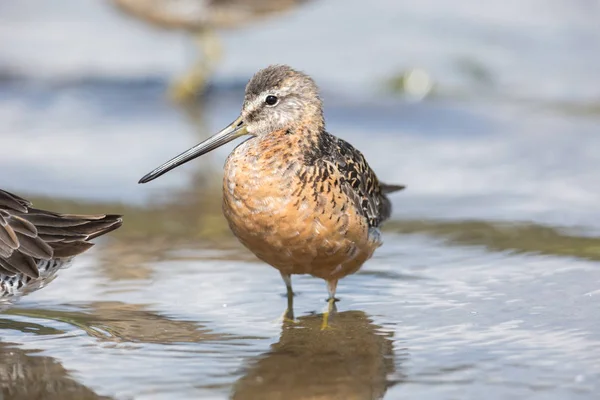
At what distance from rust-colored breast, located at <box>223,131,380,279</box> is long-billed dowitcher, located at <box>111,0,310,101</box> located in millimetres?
5093

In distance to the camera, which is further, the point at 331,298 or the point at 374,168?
the point at 374,168

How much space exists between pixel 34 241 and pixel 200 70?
216 inches

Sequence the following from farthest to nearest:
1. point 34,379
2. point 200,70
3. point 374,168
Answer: point 200,70 < point 374,168 < point 34,379

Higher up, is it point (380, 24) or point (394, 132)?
point (380, 24)

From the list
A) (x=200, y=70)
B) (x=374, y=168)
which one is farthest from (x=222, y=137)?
(x=200, y=70)

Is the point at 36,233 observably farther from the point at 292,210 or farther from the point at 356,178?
the point at 356,178

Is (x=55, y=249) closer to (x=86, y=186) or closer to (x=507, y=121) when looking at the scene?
(x=86, y=186)

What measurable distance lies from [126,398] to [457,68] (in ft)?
24.2

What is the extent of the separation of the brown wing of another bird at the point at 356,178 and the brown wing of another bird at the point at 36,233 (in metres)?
1.00

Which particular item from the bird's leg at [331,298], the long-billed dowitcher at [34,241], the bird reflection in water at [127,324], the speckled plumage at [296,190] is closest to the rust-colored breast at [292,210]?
the speckled plumage at [296,190]

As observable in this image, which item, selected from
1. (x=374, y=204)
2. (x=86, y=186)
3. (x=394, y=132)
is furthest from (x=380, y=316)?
(x=394, y=132)

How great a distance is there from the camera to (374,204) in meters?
5.43

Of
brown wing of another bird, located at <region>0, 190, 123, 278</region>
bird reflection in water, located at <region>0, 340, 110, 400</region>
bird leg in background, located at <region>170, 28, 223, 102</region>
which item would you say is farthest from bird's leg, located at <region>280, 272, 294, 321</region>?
→ bird leg in background, located at <region>170, 28, 223, 102</region>

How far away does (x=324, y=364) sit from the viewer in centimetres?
438
